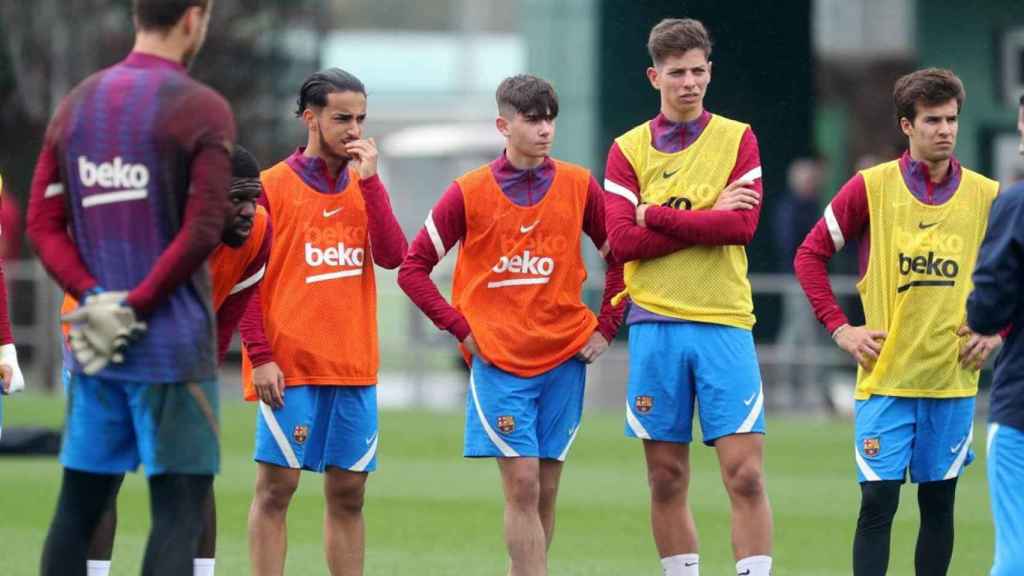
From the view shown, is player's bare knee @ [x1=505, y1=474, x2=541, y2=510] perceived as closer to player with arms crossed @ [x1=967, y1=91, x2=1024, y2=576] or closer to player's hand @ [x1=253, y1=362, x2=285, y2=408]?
player's hand @ [x1=253, y1=362, x2=285, y2=408]

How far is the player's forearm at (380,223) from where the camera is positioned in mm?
7719

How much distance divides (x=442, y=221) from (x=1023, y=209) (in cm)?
287

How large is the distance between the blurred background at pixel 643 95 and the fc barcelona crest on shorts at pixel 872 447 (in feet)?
31.1

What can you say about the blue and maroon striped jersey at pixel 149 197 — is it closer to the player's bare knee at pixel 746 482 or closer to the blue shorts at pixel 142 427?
the blue shorts at pixel 142 427

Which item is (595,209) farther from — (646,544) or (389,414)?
(389,414)

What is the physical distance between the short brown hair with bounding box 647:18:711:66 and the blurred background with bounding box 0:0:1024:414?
922cm

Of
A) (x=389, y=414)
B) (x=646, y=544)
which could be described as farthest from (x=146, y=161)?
(x=389, y=414)

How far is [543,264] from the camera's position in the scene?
796cm

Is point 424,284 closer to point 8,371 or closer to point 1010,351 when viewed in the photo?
point 8,371

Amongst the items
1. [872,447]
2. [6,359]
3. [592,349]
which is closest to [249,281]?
[6,359]

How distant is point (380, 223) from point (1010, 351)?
8.95ft

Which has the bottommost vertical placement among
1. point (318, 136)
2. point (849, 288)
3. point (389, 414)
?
point (389, 414)

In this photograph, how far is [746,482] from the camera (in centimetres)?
766

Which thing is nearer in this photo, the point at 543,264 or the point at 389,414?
the point at 543,264
